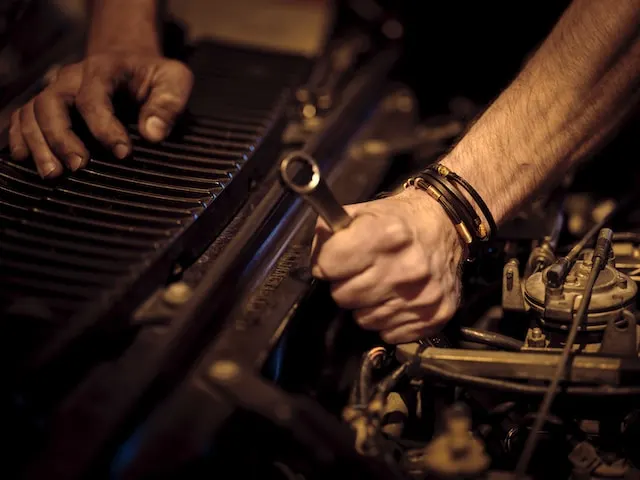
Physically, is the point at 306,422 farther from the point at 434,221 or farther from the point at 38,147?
the point at 38,147

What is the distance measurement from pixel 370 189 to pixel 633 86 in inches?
18.6

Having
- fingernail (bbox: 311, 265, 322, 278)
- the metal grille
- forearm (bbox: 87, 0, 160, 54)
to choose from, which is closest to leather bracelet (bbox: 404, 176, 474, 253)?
fingernail (bbox: 311, 265, 322, 278)

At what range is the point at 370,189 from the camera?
1.42 m

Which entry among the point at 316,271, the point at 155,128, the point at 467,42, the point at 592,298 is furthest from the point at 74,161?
the point at 467,42

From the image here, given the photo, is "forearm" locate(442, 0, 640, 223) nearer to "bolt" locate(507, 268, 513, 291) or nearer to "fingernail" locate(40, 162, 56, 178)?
"bolt" locate(507, 268, 513, 291)

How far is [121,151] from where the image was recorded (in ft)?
4.15

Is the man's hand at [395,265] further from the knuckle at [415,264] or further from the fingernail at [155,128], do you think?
the fingernail at [155,128]

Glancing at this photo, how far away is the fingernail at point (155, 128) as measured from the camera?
133 cm

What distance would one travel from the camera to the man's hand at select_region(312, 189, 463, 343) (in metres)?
1.00

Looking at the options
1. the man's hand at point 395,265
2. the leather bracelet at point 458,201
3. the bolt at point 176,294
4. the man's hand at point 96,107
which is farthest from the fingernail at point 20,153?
the leather bracelet at point 458,201

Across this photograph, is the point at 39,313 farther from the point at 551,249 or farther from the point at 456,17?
the point at 456,17

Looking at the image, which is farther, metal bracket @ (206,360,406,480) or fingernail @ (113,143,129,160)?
fingernail @ (113,143,129,160)

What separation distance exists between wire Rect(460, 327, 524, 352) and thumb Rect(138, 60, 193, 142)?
61cm

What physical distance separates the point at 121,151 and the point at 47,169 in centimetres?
12
